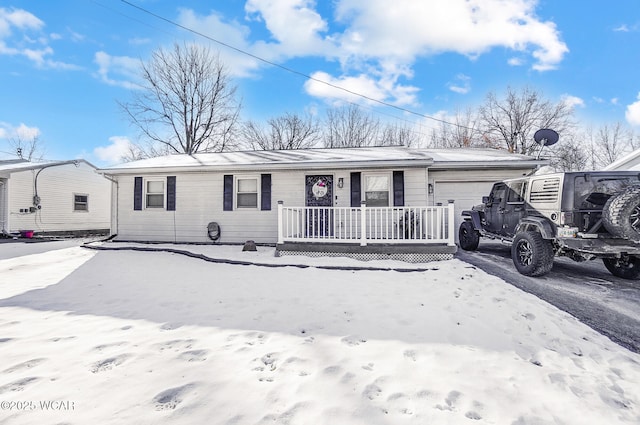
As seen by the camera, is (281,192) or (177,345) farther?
(281,192)

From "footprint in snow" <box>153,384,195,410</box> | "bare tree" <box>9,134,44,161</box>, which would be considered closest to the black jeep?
"footprint in snow" <box>153,384,195,410</box>

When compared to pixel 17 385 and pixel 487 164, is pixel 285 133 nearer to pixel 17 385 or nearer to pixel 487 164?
pixel 487 164

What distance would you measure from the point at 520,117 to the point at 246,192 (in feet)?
79.5

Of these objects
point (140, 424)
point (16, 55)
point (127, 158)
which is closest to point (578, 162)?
point (140, 424)

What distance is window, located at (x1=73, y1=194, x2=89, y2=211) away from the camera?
49.2 ft

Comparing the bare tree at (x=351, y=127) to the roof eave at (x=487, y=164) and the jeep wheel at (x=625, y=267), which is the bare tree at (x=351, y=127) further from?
the jeep wheel at (x=625, y=267)

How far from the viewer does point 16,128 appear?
26.5m

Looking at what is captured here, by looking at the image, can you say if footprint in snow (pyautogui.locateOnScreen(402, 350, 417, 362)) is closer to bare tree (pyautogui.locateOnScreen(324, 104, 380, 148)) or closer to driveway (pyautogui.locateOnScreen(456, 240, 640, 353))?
driveway (pyautogui.locateOnScreen(456, 240, 640, 353))

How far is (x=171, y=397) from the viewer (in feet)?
5.74

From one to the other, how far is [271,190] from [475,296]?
6.11 metres

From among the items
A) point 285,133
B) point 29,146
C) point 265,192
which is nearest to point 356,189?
point 265,192

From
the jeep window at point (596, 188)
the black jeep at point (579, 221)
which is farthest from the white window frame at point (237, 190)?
the jeep window at point (596, 188)

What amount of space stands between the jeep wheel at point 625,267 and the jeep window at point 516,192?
5.98 feet

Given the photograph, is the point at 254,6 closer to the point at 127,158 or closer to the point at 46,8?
the point at 46,8
